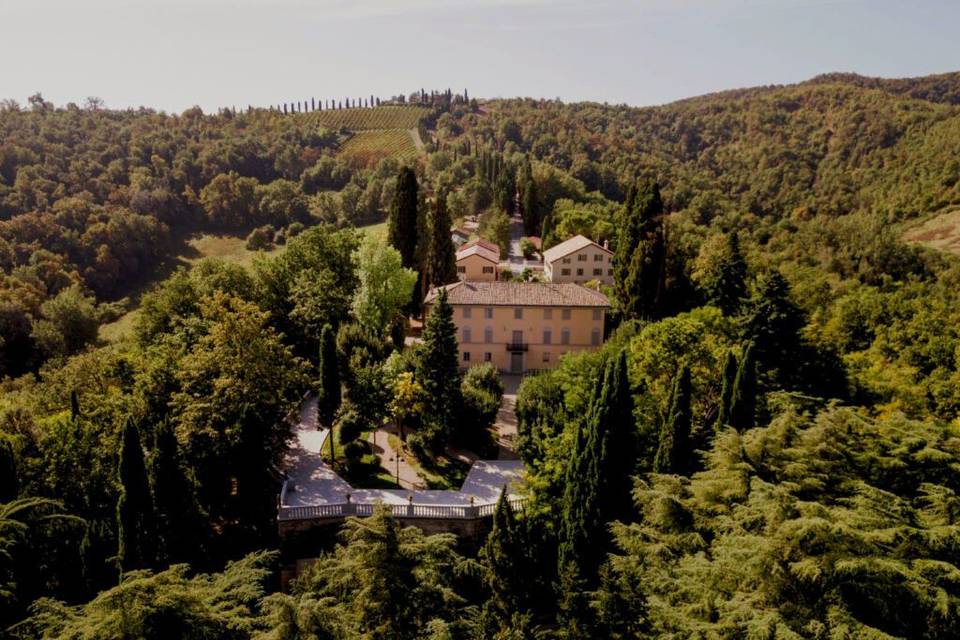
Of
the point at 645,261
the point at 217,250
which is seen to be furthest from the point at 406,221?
the point at 217,250

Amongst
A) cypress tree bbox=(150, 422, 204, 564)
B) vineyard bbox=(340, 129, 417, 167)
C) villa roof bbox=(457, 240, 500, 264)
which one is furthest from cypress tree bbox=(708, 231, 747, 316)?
vineyard bbox=(340, 129, 417, 167)

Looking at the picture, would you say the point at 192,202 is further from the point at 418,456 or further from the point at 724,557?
the point at 724,557

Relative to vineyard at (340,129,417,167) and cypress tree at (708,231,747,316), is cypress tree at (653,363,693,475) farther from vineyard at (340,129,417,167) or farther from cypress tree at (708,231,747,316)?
vineyard at (340,129,417,167)

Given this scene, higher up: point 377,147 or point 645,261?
point 377,147

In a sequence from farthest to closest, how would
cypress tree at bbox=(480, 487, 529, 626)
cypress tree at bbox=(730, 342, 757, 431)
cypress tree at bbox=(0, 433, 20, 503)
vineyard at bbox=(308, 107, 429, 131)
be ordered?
vineyard at bbox=(308, 107, 429, 131), cypress tree at bbox=(730, 342, 757, 431), cypress tree at bbox=(0, 433, 20, 503), cypress tree at bbox=(480, 487, 529, 626)

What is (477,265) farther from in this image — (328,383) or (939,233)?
(939,233)

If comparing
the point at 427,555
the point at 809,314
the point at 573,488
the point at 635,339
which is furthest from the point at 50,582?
the point at 809,314
